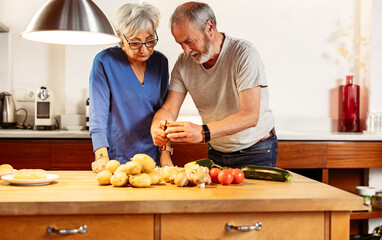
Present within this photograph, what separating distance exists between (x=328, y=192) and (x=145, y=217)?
2.10ft

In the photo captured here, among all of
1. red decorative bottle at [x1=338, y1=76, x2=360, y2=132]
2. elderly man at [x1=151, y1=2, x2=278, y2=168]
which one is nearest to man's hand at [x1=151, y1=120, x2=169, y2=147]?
elderly man at [x1=151, y1=2, x2=278, y2=168]

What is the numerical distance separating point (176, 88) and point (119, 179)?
32.6 inches

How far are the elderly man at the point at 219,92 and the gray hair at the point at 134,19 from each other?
111 millimetres

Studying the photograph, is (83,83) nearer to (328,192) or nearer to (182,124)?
(182,124)

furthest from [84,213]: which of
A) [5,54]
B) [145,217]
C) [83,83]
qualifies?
[5,54]

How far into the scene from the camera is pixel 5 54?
3650 millimetres

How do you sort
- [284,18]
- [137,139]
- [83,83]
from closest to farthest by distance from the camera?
[137,139]
[83,83]
[284,18]

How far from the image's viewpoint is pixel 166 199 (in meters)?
1.37

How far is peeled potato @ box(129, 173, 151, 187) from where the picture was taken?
155cm

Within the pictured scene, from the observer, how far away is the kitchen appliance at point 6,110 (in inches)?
137

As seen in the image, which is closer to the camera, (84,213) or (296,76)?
(84,213)

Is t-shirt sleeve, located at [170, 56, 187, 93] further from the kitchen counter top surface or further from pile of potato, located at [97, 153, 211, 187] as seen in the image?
the kitchen counter top surface

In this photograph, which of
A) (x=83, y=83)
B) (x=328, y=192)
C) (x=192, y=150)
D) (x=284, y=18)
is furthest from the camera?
(x=284, y=18)

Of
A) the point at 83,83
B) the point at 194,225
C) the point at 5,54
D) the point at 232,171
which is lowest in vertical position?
the point at 194,225
